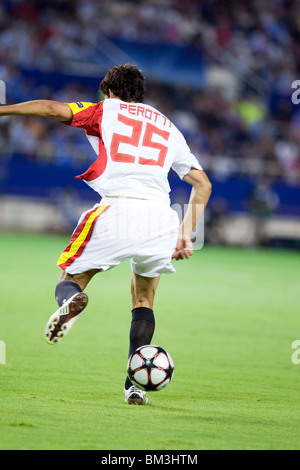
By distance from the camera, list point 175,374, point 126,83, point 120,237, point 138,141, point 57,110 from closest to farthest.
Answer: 1. point 120,237
2. point 57,110
3. point 138,141
4. point 126,83
5. point 175,374

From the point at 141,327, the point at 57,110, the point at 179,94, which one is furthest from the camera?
the point at 179,94

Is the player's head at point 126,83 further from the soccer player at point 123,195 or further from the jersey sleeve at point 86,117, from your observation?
the jersey sleeve at point 86,117

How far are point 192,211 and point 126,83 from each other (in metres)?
1.02

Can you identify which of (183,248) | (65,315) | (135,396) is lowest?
(135,396)

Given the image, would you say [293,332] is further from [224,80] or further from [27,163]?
[224,80]

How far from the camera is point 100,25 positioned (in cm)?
2689

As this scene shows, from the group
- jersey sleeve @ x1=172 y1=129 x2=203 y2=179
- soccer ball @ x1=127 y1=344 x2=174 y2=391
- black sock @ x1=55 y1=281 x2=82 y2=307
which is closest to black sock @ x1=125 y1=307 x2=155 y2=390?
soccer ball @ x1=127 y1=344 x2=174 y2=391

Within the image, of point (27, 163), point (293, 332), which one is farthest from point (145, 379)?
point (27, 163)

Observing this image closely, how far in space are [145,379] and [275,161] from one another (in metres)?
22.1

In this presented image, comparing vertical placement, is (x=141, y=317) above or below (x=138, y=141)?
below

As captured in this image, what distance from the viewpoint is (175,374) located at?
687 centimetres

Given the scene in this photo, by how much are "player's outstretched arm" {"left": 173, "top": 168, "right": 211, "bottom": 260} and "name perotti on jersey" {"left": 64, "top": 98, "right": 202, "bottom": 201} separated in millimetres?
219

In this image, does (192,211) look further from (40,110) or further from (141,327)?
(40,110)

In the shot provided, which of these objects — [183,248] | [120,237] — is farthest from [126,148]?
[183,248]
